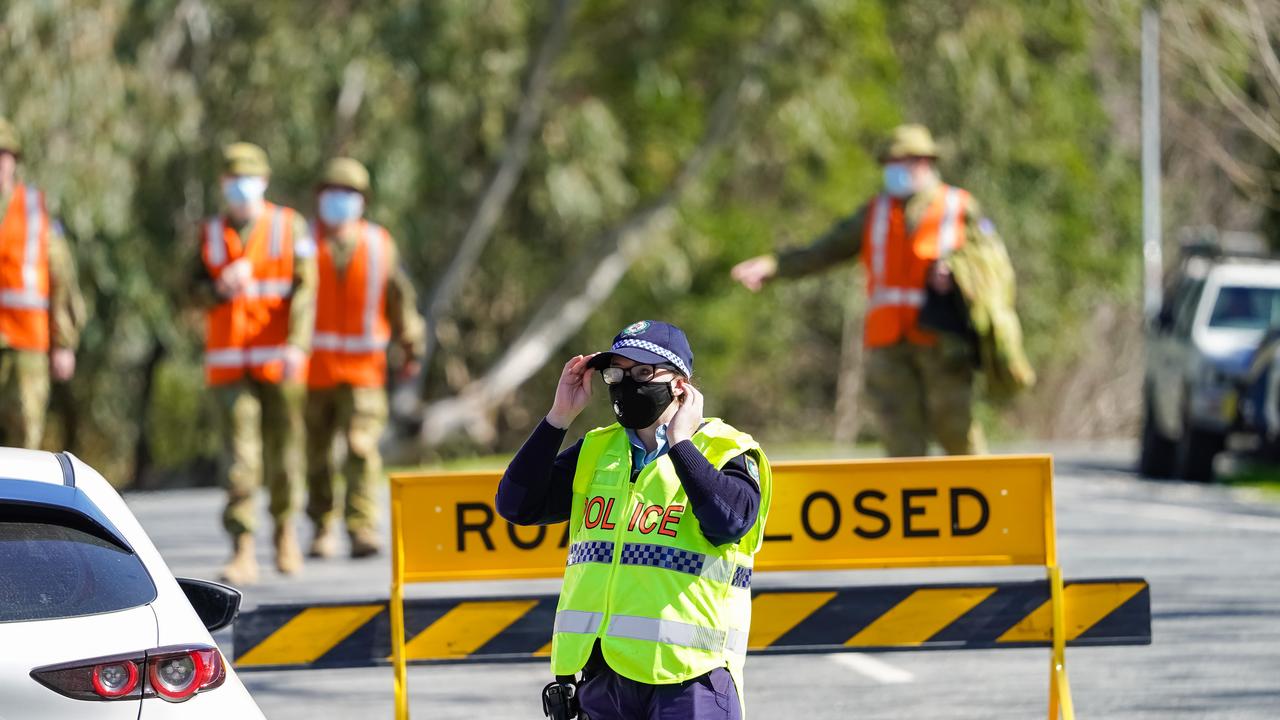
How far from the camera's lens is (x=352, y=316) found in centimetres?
1214

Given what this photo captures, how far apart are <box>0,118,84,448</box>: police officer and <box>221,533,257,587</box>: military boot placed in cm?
114

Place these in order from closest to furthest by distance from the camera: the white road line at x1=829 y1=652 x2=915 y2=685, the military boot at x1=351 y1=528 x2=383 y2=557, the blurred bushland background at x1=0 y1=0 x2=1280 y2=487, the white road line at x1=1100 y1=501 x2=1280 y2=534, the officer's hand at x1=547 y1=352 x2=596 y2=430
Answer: the officer's hand at x1=547 y1=352 x2=596 y2=430 → the white road line at x1=829 y1=652 x2=915 y2=685 → the military boot at x1=351 y1=528 x2=383 y2=557 → the white road line at x1=1100 y1=501 x2=1280 y2=534 → the blurred bushland background at x1=0 y1=0 x2=1280 y2=487

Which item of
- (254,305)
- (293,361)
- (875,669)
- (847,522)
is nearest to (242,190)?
(254,305)

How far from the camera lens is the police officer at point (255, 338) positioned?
36.5 ft

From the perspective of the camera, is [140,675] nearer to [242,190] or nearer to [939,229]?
[939,229]

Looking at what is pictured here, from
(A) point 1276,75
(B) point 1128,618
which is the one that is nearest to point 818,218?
(A) point 1276,75

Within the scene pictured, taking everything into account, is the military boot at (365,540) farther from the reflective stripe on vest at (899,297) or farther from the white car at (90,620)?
the white car at (90,620)

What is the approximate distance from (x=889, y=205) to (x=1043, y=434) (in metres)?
34.4

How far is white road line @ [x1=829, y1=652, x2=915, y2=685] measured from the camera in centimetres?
837

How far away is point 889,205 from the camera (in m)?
10.7

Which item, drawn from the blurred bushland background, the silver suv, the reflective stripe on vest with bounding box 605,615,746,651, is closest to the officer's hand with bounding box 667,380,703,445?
the reflective stripe on vest with bounding box 605,615,746,651

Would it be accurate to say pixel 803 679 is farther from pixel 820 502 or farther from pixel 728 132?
pixel 728 132

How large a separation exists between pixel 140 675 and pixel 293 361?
717 centimetres

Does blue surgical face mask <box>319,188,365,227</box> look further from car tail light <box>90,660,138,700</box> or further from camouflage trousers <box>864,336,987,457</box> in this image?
car tail light <box>90,660,138,700</box>
